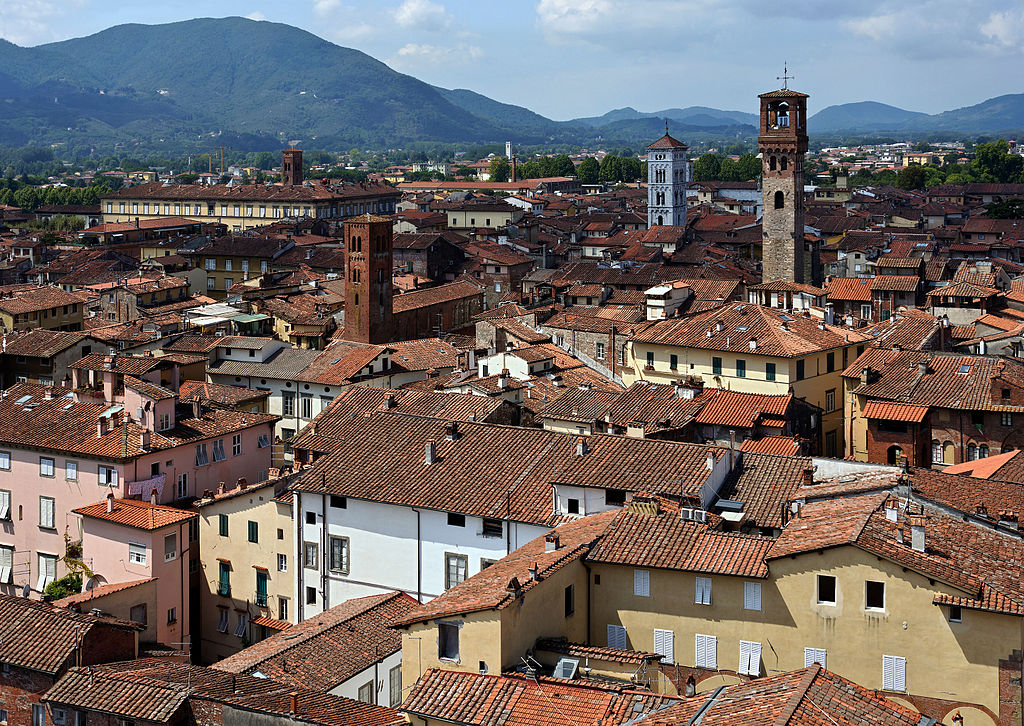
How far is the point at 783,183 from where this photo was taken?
77.9 m

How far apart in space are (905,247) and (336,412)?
60.2 metres

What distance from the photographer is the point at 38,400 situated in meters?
43.3

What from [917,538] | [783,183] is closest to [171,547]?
[917,538]

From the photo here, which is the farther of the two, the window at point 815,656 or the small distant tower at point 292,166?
the small distant tower at point 292,166

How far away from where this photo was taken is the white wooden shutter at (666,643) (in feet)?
80.6

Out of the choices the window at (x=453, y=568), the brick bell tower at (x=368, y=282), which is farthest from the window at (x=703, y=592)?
the brick bell tower at (x=368, y=282)

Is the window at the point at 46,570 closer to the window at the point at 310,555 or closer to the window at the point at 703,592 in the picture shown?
the window at the point at 310,555

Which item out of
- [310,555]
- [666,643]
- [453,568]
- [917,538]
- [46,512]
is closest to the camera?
[917,538]

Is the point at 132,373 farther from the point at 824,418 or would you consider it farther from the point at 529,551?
the point at 824,418

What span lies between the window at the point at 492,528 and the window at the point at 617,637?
5.98m

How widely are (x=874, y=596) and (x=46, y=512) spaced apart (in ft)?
86.0

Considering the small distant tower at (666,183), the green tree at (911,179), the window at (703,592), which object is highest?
the green tree at (911,179)

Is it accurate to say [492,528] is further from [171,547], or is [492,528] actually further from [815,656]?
[171,547]

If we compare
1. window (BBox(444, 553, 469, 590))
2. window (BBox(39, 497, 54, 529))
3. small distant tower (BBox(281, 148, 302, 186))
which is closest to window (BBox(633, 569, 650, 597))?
window (BBox(444, 553, 469, 590))
